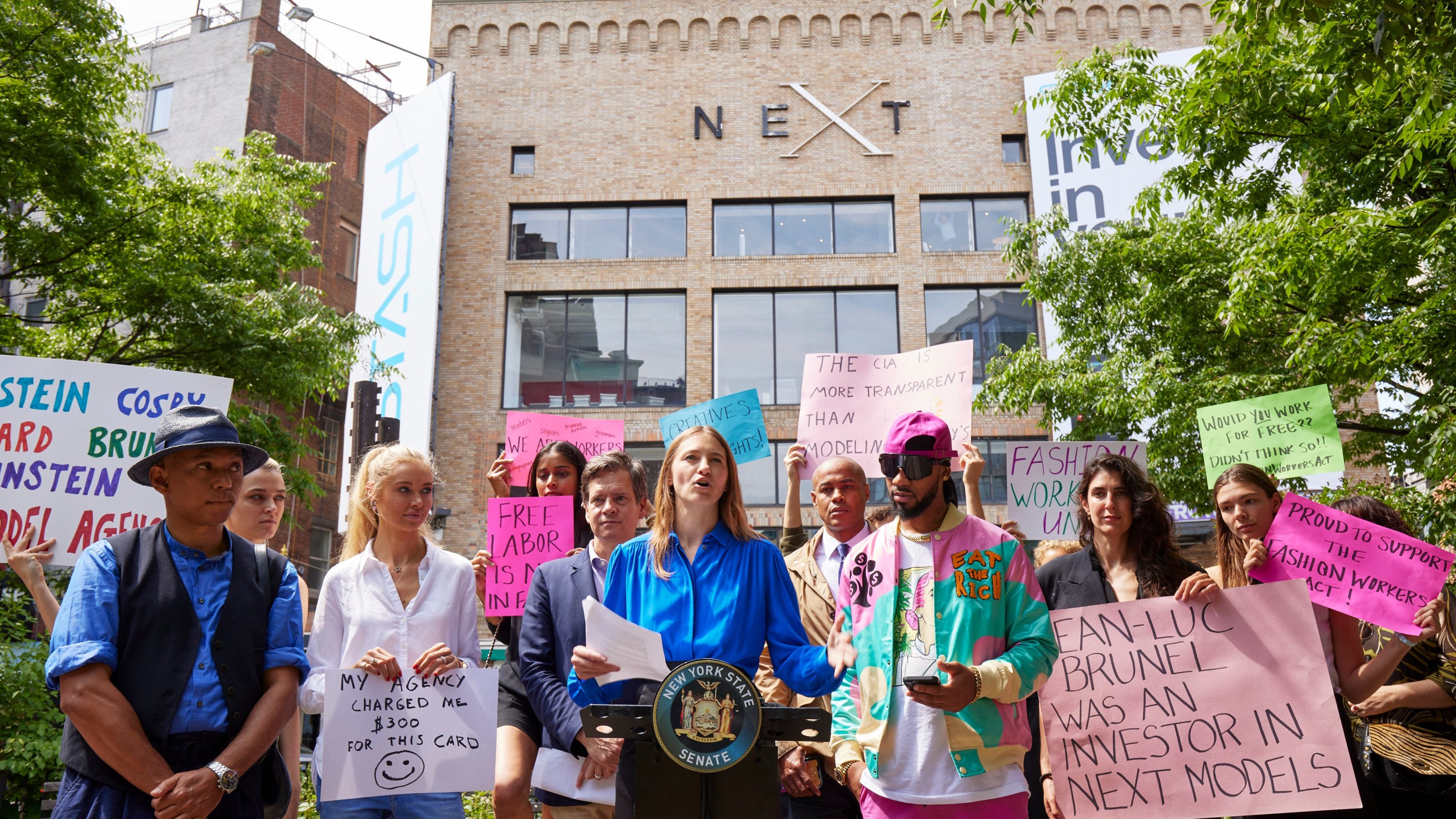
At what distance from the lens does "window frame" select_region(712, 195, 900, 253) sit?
84.4 ft

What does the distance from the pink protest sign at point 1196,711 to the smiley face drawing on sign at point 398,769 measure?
2.43 m

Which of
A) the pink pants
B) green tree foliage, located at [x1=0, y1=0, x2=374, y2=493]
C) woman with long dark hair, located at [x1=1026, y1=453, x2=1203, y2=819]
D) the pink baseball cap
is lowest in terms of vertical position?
the pink pants

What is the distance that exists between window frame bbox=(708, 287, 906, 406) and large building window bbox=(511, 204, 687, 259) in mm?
1562

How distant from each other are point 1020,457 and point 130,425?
575 centimetres

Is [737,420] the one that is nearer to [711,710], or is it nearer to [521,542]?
[521,542]

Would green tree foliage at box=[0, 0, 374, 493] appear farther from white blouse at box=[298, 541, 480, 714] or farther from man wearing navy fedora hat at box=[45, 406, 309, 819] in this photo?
man wearing navy fedora hat at box=[45, 406, 309, 819]

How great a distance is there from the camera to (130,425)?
636 centimetres

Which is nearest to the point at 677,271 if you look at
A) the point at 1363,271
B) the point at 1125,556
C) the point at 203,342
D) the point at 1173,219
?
Answer: the point at 203,342

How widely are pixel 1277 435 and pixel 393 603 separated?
18.0 ft

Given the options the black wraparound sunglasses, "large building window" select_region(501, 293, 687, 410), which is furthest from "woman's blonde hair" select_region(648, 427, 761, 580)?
"large building window" select_region(501, 293, 687, 410)

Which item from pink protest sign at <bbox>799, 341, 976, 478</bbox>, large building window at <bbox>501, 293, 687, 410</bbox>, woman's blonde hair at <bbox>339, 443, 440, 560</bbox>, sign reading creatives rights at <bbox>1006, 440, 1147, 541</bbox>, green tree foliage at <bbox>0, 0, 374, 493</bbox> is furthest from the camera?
large building window at <bbox>501, 293, 687, 410</bbox>

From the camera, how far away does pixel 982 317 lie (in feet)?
83.0

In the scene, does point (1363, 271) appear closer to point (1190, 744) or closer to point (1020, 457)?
point (1020, 457)

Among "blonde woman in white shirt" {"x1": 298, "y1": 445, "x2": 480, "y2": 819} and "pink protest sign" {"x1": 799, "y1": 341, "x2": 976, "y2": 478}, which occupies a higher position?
"pink protest sign" {"x1": 799, "y1": 341, "x2": 976, "y2": 478}
